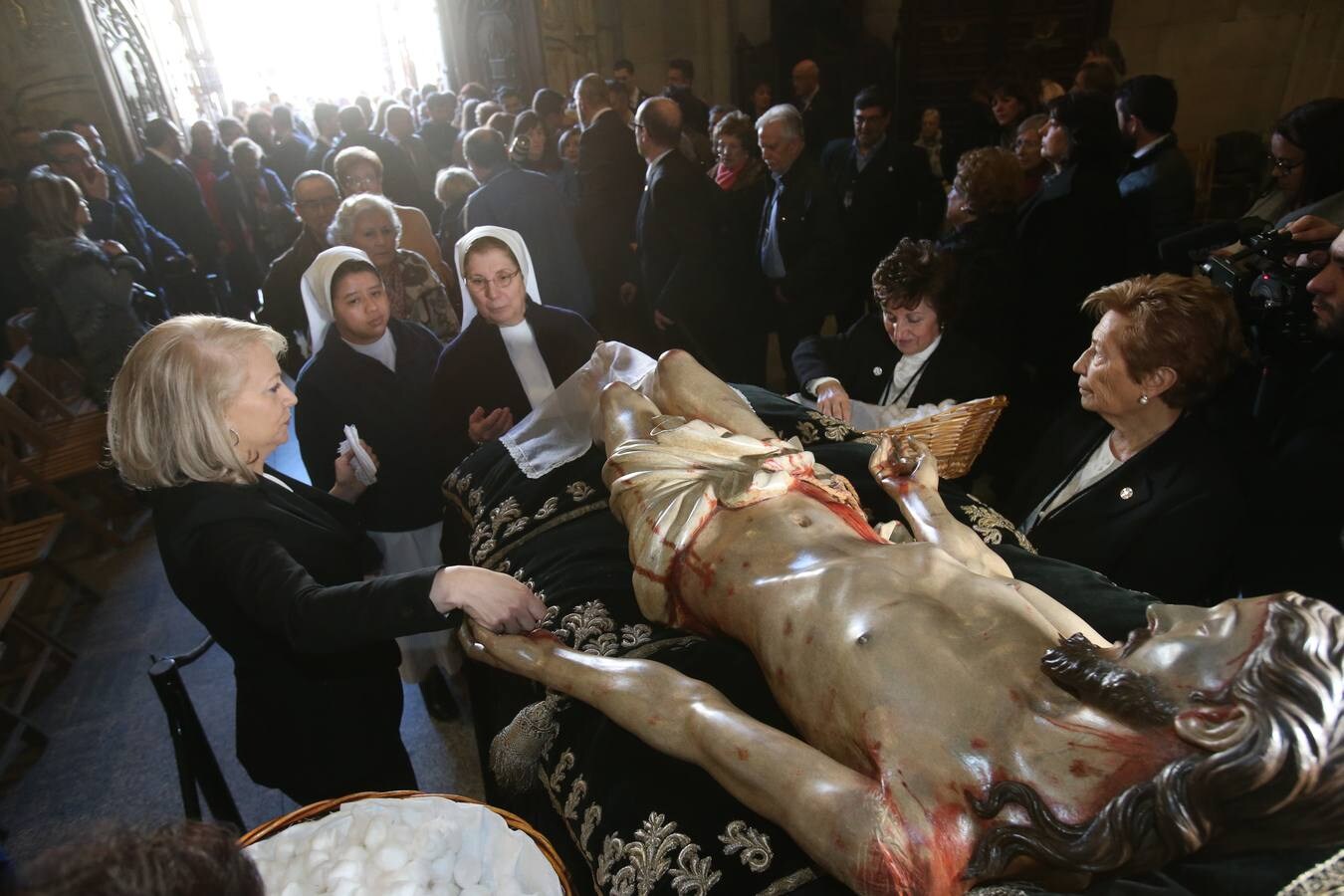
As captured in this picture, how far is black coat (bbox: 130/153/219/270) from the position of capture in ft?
21.6

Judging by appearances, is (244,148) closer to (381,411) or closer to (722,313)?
(722,313)

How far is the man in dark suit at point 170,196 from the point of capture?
21.6 feet

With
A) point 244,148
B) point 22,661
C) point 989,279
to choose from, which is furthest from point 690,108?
point 22,661

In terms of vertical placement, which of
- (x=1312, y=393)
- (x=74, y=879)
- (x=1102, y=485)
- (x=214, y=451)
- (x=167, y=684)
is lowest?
(x=167, y=684)

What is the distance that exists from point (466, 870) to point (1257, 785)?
1142mm

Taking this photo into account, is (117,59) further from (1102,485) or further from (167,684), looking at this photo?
(1102,485)

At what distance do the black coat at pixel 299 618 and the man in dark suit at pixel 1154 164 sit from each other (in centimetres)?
386

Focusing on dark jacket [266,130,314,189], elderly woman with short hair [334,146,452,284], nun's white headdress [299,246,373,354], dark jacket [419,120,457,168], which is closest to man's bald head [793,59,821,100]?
Answer: dark jacket [419,120,457,168]

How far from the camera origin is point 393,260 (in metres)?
3.58

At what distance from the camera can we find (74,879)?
0.64 metres

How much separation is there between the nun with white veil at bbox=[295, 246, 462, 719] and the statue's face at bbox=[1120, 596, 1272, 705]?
87.5 inches

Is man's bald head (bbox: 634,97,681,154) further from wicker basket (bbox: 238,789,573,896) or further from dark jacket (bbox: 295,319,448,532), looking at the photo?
wicker basket (bbox: 238,789,573,896)

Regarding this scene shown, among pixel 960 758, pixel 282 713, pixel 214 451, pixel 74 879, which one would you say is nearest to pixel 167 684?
pixel 282 713

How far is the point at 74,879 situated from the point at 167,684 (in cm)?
137
